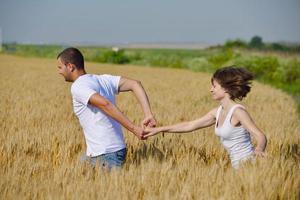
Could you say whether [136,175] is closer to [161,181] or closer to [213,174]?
[161,181]

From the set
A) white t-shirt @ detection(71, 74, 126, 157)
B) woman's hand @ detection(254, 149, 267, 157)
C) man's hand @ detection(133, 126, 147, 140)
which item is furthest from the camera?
man's hand @ detection(133, 126, 147, 140)

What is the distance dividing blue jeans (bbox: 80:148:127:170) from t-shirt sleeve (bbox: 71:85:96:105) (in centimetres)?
48

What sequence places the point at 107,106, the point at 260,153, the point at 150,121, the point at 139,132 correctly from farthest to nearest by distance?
1. the point at 150,121
2. the point at 139,132
3. the point at 107,106
4. the point at 260,153

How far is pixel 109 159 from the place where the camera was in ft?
15.5

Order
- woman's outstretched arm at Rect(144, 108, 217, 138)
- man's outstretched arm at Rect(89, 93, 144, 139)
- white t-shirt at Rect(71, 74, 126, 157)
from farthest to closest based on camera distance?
woman's outstretched arm at Rect(144, 108, 217, 138), white t-shirt at Rect(71, 74, 126, 157), man's outstretched arm at Rect(89, 93, 144, 139)

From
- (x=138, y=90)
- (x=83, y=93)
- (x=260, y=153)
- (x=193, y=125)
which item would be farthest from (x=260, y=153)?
(x=83, y=93)

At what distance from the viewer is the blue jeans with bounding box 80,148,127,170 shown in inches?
183

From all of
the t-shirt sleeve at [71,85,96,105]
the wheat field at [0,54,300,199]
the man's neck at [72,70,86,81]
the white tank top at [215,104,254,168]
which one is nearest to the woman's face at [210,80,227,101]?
the white tank top at [215,104,254,168]

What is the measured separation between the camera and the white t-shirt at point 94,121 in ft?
15.5

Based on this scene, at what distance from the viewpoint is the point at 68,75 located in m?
4.80

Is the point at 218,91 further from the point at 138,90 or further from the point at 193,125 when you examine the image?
the point at 138,90

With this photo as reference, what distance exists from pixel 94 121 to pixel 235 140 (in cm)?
122

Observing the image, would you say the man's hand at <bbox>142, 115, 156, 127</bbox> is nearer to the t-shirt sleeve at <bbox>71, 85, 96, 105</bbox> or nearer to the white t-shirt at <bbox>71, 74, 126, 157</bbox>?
the white t-shirt at <bbox>71, 74, 126, 157</bbox>

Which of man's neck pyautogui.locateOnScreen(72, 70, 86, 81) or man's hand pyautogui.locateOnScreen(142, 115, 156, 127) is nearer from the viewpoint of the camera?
man's neck pyautogui.locateOnScreen(72, 70, 86, 81)
